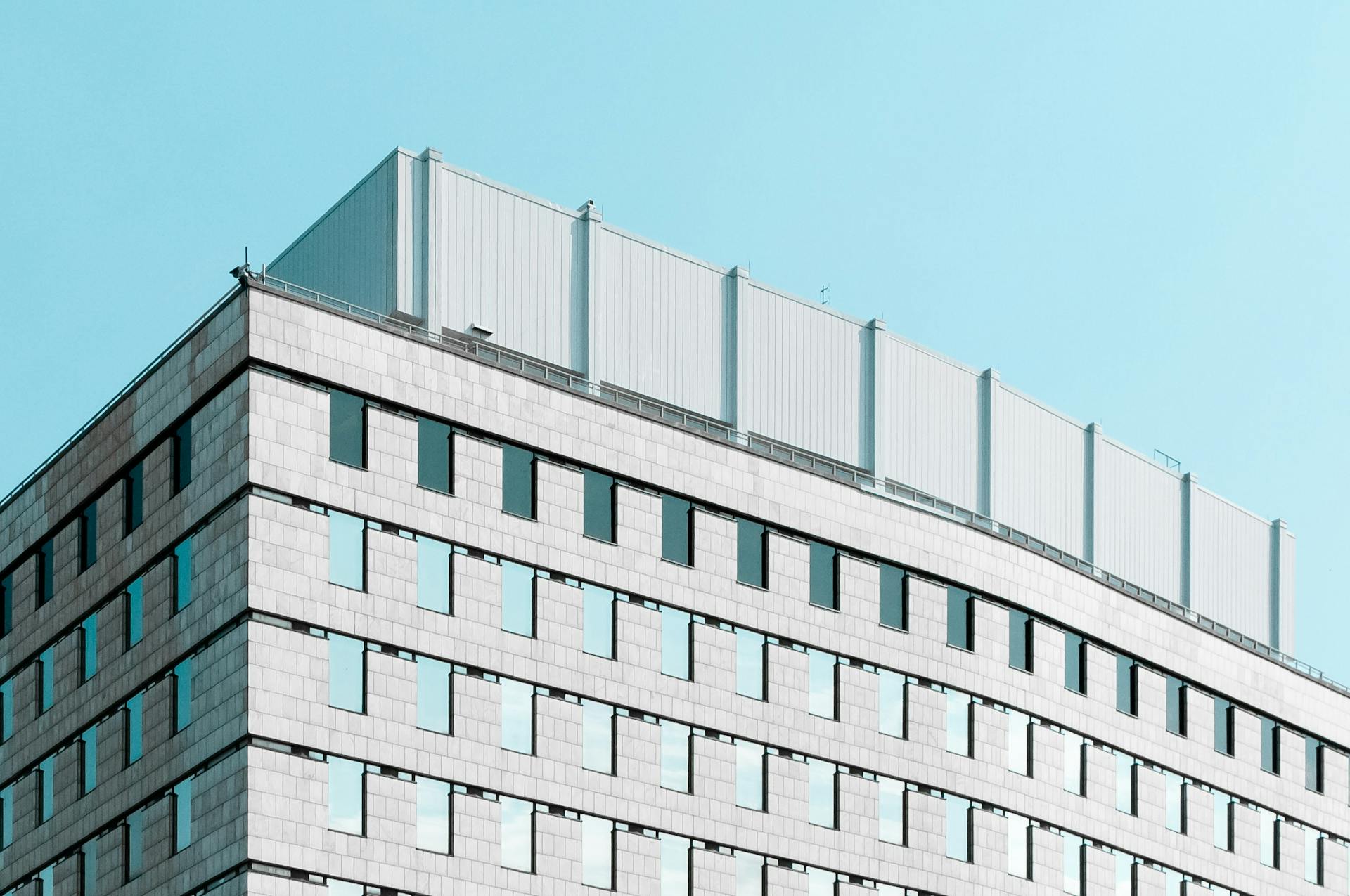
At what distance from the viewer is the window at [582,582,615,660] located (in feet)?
221

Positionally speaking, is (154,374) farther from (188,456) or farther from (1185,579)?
(1185,579)

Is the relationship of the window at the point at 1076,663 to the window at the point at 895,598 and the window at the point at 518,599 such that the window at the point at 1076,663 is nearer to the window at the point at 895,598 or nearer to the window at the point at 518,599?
the window at the point at 895,598

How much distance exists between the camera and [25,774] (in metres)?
72.2

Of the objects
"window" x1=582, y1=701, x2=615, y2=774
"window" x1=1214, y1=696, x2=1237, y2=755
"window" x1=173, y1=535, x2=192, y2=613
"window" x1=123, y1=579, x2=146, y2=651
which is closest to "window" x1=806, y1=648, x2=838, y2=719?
"window" x1=582, y1=701, x2=615, y2=774

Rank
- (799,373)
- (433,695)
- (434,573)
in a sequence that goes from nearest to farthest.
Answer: (433,695) < (434,573) < (799,373)

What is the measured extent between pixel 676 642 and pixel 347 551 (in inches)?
427

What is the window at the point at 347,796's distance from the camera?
6119 cm

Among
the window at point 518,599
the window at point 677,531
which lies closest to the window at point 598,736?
the window at point 518,599

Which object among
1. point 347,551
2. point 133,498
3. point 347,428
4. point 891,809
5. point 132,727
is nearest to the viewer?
point 347,551

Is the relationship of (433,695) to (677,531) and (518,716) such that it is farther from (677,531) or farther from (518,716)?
(677,531)

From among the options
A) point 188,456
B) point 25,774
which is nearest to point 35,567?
point 25,774

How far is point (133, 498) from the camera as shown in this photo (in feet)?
223

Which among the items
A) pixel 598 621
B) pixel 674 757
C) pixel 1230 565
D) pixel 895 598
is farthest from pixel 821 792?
pixel 1230 565

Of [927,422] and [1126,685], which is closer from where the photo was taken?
[927,422]
